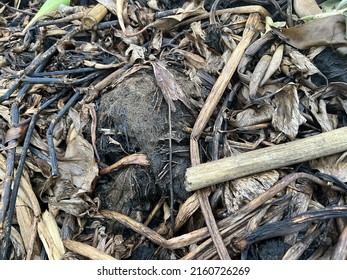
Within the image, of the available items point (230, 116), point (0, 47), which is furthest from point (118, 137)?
point (0, 47)

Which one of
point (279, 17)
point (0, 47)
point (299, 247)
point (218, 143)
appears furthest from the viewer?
point (0, 47)

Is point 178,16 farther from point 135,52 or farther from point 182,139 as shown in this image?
point 182,139

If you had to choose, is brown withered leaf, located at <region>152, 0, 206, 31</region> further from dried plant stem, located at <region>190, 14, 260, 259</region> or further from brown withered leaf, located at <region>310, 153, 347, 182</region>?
brown withered leaf, located at <region>310, 153, 347, 182</region>

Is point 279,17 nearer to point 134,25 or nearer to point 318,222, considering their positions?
point 134,25

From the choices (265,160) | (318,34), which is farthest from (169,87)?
(318,34)

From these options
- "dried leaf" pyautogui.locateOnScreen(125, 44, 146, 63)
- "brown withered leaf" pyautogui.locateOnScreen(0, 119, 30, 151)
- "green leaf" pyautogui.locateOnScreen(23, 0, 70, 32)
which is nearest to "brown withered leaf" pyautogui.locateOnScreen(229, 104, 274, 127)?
"dried leaf" pyautogui.locateOnScreen(125, 44, 146, 63)
